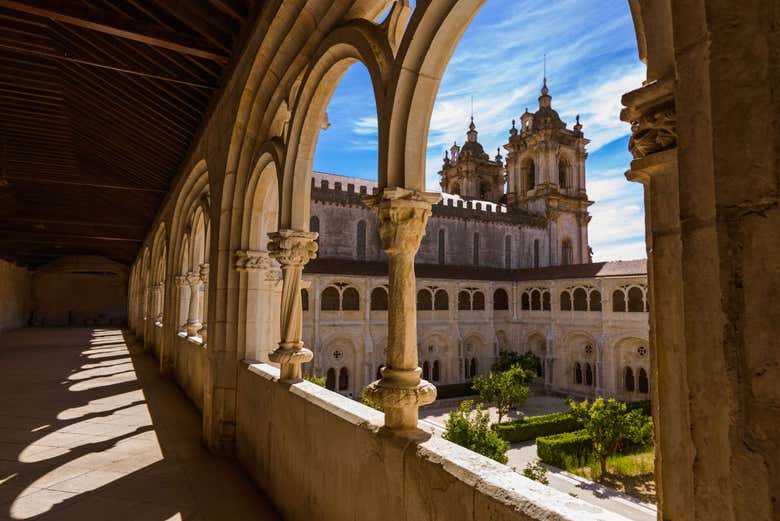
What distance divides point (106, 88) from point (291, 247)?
4236mm

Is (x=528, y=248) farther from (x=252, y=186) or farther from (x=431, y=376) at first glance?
(x=252, y=186)

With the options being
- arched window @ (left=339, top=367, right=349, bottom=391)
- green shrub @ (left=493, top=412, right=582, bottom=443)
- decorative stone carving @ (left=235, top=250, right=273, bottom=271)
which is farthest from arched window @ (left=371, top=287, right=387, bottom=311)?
decorative stone carving @ (left=235, top=250, right=273, bottom=271)

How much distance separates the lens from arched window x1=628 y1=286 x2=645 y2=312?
21356 millimetres

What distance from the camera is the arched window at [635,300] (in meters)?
21.4

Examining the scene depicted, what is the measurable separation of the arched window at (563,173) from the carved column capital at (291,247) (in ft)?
105

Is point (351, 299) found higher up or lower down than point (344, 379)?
higher up

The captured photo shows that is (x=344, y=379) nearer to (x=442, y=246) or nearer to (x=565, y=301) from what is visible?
(x=442, y=246)

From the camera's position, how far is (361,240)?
26.3 metres

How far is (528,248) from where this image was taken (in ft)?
106

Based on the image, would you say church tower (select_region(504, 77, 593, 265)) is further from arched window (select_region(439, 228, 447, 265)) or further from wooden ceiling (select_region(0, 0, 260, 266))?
wooden ceiling (select_region(0, 0, 260, 266))

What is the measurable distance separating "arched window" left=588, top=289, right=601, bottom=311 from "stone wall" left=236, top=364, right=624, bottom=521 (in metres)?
21.8

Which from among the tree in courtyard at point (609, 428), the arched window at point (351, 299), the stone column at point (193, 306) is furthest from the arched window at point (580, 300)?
the stone column at point (193, 306)

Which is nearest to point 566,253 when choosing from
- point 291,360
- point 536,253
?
point 536,253

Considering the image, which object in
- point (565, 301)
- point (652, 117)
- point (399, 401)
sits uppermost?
point (652, 117)
